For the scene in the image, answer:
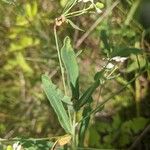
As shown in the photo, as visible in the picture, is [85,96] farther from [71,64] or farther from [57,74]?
[57,74]

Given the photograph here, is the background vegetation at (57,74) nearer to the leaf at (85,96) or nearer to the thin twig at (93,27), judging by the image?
the thin twig at (93,27)

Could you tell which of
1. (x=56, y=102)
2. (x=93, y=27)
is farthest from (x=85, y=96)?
(x=93, y=27)

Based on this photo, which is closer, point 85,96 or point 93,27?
point 85,96

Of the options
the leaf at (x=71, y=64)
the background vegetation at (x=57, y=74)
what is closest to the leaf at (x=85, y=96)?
the leaf at (x=71, y=64)

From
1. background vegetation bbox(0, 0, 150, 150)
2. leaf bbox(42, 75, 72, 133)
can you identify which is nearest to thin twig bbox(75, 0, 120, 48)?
background vegetation bbox(0, 0, 150, 150)

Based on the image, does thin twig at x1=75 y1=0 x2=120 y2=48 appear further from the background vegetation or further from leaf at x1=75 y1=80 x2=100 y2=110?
leaf at x1=75 y1=80 x2=100 y2=110

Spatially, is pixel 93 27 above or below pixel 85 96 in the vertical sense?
above

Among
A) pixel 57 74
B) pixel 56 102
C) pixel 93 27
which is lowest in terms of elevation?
pixel 56 102
